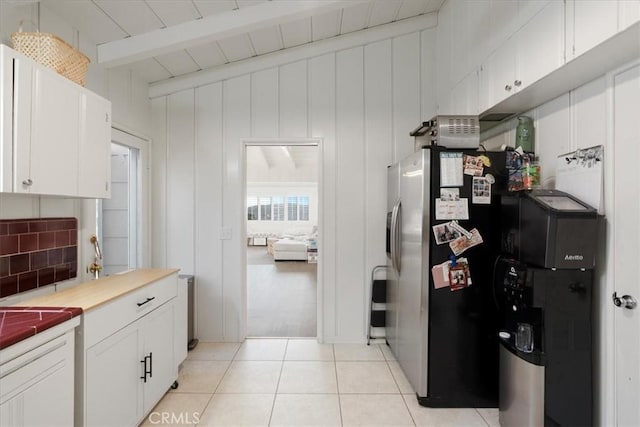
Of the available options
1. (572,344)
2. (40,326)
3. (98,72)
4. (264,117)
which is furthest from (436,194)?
(98,72)

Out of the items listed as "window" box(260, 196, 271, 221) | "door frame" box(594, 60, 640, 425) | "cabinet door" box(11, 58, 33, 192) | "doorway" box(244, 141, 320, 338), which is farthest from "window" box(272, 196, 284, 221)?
"door frame" box(594, 60, 640, 425)

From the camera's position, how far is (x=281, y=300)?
189 inches

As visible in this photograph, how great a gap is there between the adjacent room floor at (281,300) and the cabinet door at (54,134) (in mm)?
2433

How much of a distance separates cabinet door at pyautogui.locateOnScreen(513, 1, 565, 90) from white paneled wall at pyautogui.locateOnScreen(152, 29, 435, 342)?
1380 mm

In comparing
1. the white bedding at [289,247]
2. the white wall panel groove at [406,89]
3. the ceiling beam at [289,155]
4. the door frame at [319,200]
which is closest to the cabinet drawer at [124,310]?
the door frame at [319,200]

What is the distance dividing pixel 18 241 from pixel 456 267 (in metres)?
2.69

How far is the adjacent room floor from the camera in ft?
12.0

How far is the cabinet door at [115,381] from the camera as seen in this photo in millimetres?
1543

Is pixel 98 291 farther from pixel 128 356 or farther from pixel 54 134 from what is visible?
pixel 54 134

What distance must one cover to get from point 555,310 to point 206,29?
2971 millimetres

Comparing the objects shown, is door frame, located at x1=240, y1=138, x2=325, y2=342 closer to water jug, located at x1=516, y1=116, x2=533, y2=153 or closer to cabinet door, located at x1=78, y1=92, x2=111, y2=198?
cabinet door, located at x1=78, y1=92, x2=111, y2=198

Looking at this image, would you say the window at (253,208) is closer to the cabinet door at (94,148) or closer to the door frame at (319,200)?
the door frame at (319,200)

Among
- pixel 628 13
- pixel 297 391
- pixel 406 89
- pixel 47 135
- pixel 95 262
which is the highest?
pixel 406 89

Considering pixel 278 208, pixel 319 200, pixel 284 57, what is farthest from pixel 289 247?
pixel 284 57
